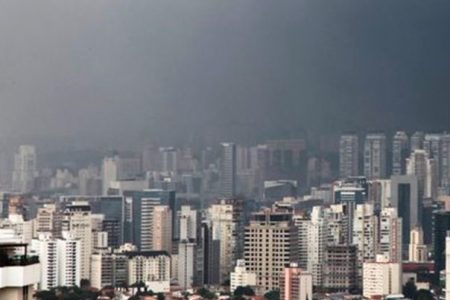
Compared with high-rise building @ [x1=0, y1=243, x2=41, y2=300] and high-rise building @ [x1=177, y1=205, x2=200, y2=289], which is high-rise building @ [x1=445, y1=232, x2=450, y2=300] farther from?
high-rise building @ [x1=0, y1=243, x2=41, y2=300]

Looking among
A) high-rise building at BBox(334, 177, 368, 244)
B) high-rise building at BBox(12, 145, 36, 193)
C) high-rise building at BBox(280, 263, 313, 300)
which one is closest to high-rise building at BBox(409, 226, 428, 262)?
high-rise building at BBox(334, 177, 368, 244)

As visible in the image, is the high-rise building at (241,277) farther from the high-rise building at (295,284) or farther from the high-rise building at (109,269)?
the high-rise building at (109,269)

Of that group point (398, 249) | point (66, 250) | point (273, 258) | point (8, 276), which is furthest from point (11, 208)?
point (8, 276)

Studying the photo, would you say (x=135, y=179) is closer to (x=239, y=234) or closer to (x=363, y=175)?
(x=239, y=234)

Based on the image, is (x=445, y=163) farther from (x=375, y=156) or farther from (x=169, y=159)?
(x=169, y=159)

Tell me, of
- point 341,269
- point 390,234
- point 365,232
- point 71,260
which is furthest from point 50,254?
point 390,234

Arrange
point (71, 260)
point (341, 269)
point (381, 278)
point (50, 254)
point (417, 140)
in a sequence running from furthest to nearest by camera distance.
Answer: 1. point (417, 140)
2. point (341, 269)
3. point (381, 278)
4. point (71, 260)
5. point (50, 254)
